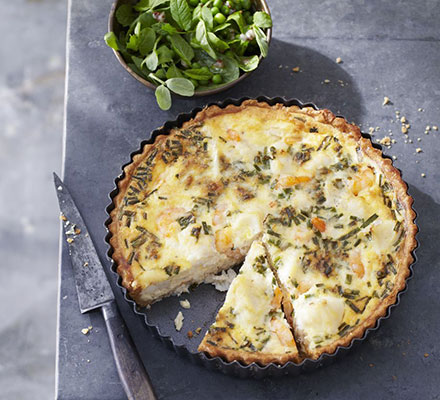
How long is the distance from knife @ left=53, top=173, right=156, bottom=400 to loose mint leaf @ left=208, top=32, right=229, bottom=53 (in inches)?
51.6

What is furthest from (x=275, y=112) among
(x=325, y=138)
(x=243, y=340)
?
(x=243, y=340)

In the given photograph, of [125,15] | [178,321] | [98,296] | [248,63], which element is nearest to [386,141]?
[248,63]

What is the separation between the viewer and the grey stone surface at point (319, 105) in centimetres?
384

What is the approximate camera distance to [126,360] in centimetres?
370

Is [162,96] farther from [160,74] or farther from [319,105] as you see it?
[319,105]

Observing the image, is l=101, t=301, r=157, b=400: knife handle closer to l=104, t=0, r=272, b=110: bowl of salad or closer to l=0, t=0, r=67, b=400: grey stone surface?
l=104, t=0, r=272, b=110: bowl of salad

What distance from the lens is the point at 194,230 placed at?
393cm

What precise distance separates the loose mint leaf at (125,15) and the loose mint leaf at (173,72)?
1.61 feet

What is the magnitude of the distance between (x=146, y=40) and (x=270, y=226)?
145cm

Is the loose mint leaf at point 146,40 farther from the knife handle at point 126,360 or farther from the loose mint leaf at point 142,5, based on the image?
the knife handle at point 126,360

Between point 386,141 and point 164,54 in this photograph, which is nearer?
point 164,54

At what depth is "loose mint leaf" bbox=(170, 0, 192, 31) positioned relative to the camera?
14.1 ft

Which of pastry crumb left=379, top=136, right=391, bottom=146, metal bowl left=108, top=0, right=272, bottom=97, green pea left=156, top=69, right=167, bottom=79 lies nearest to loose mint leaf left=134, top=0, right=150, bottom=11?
metal bowl left=108, top=0, right=272, bottom=97

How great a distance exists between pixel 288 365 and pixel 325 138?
1395mm
